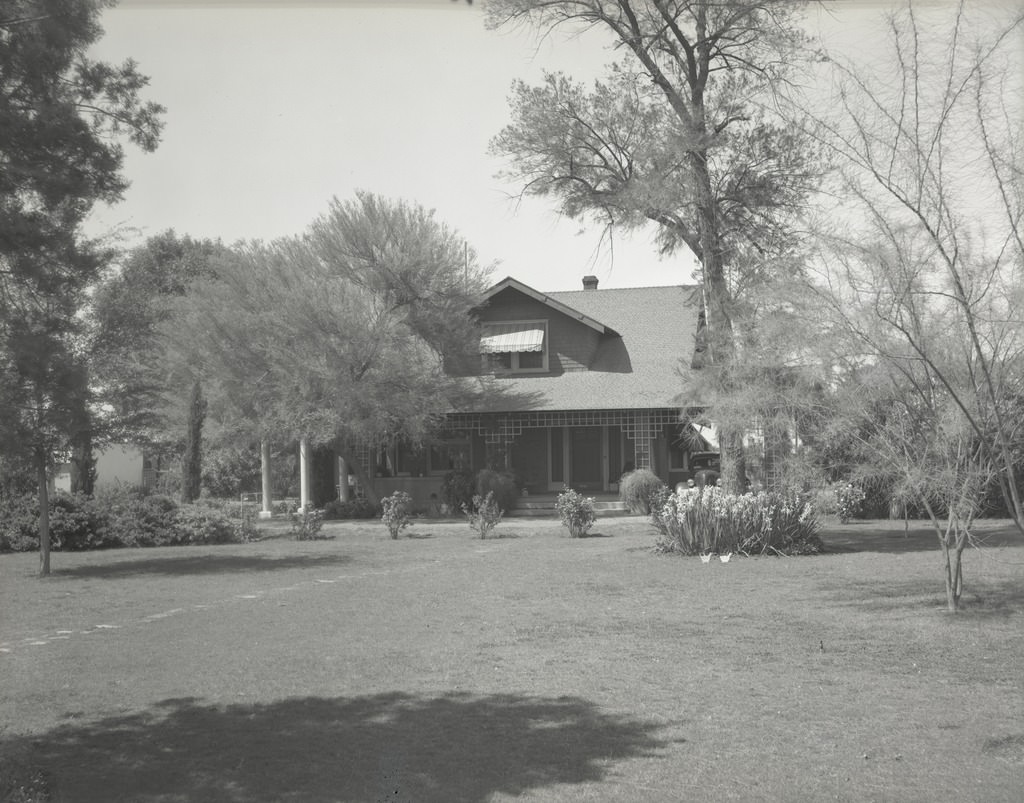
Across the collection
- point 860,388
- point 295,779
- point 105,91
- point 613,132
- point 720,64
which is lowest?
point 295,779

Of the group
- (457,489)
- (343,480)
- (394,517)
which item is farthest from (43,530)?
(343,480)

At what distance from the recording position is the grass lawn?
223 inches

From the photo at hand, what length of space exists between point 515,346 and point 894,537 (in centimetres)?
1342

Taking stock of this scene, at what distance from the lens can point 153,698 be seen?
7.51 meters

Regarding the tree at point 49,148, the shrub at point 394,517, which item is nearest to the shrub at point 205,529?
the shrub at point 394,517

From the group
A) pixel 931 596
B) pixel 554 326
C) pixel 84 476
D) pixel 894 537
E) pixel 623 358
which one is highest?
pixel 554 326

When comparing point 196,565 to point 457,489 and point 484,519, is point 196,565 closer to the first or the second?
point 484,519

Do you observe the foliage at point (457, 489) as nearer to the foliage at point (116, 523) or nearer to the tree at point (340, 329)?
the tree at point (340, 329)

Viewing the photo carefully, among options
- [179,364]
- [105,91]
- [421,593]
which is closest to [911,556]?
[421,593]

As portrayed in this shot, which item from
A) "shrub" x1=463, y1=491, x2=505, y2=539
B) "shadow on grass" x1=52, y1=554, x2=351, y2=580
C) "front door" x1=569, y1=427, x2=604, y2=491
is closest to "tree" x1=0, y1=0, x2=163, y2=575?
"shadow on grass" x1=52, y1=554, x2=351, y2=580

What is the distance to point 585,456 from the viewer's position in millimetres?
30859

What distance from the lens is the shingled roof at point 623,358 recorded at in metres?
27.9

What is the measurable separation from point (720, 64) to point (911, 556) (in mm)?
10337

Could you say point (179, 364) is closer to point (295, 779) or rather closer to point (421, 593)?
point (421, 593)
